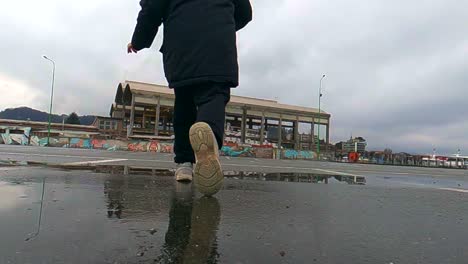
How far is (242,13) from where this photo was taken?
109 inches

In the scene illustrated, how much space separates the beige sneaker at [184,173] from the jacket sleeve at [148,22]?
0.98 metres

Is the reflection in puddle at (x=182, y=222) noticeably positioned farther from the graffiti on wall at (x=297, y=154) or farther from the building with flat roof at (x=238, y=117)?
the building with flat roof at (x=238, y=117)

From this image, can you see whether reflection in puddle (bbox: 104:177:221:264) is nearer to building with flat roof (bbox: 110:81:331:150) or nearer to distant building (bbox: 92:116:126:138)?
building with flat roof (bbox: 110:81:331:150)

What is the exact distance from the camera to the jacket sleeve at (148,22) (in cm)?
241

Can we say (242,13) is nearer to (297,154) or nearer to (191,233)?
(191,233)

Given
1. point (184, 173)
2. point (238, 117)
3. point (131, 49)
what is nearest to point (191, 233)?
point (184, 173)

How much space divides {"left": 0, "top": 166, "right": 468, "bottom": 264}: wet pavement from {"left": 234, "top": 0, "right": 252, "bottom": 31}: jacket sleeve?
1.32m

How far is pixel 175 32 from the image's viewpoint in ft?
7.79

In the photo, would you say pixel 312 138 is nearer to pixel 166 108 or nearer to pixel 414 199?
pixel 166 108

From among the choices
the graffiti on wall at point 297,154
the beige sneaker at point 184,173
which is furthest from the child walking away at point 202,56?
the graffiti on wall at point 297,154

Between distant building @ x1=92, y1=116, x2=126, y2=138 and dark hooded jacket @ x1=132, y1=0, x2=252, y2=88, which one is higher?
distant building @ x1=92, y1=116, x2=126, y2=138

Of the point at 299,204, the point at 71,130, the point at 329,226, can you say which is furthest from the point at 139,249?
the point at 71,130

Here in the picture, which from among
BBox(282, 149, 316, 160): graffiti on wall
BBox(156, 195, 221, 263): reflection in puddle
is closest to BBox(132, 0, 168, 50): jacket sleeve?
BBox(156, 195, 221, 263): reflection in puddle

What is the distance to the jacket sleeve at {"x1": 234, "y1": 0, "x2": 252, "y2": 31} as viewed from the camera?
2710 mm
